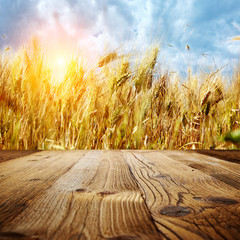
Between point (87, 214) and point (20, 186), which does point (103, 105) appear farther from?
point (87, 214)

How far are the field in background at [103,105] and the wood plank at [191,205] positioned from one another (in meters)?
1.26

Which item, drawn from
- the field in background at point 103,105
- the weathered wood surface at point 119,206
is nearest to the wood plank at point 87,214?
the weathered wood surface at point 119,206

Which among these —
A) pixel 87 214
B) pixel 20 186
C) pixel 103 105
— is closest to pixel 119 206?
pixel 87 214

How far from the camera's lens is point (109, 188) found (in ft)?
1.70

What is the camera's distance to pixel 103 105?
1.95m

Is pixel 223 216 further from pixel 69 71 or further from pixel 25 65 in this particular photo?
pixel 25 65

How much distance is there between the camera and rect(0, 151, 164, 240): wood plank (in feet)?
1.01

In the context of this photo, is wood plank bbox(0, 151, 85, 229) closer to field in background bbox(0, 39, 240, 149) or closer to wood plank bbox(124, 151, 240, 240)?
wood plank bbox(124, 151, 240, 240)

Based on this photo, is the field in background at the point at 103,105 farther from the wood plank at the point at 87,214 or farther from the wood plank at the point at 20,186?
the wood plank at the point at 87,214

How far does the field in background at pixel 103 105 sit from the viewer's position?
1882 millimetres

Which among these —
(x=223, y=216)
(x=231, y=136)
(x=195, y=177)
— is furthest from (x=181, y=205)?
(x=231, y=136)

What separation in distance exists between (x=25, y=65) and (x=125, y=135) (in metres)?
0.96

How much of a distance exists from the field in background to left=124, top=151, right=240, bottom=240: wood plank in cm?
126

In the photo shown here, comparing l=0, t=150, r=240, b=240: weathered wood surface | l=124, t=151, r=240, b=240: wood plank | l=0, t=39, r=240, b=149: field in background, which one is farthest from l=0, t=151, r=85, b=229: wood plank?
l=0, t=39, r=240, b=149: field in background
